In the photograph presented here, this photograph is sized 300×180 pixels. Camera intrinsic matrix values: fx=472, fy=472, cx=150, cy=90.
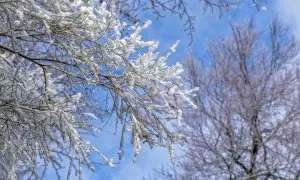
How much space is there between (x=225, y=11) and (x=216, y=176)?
669 cm

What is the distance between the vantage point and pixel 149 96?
10.9 feet

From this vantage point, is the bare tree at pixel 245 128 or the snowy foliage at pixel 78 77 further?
the bare tree at pixel 245 128

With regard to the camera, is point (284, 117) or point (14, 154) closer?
point (14, 154)

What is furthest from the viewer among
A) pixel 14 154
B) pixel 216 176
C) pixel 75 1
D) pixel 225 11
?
pixel 216 176

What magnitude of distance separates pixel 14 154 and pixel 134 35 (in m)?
1.30

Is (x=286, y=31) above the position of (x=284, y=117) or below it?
above

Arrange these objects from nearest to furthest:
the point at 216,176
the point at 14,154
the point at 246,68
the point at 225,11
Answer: the point at 14,154, the point at 225,11, the point at 216,176, the point at 246,68

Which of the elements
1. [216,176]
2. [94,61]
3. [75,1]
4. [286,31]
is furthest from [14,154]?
[286,31]

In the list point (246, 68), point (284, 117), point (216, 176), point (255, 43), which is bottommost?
point (216, 176)

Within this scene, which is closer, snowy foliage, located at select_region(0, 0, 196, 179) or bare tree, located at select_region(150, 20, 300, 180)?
snowy foliage, located at select_region(0, 0, 196, 179)

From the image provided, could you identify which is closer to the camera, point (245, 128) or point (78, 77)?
point (78, 77)

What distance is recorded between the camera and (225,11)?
639 centimetres

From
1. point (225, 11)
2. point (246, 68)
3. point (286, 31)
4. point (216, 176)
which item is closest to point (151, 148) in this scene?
point (225, 11)

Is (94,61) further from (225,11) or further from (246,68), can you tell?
(246,68)
